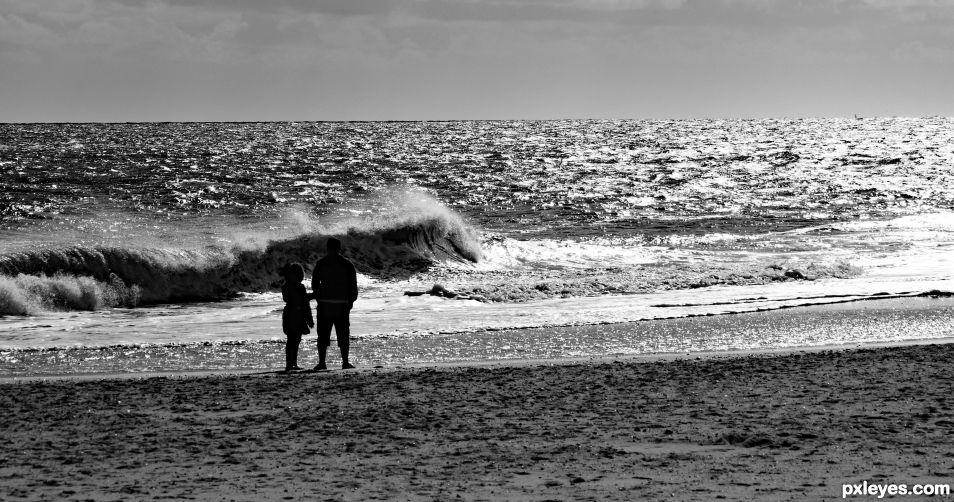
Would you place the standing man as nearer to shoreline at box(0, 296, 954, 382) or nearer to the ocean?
shoreline at box(0, 296, 954, 382)

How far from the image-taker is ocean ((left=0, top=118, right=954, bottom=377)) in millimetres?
14469

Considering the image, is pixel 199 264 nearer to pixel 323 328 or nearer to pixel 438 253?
pixel 438 253

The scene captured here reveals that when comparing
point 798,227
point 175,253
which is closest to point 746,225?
point 798,227

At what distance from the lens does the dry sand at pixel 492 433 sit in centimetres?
593

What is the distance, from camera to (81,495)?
19.0ft

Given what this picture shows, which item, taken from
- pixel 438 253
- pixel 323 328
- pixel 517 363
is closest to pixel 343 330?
pixel 323 328

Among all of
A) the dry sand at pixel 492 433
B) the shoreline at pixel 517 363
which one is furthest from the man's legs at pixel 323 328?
the dry sand at pixel 492 433

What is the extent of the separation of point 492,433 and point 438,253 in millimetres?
19824

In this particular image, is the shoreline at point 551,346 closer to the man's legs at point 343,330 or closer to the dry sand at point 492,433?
the man's legs at point 343,330

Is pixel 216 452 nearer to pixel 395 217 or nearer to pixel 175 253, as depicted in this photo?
pixel 175 253

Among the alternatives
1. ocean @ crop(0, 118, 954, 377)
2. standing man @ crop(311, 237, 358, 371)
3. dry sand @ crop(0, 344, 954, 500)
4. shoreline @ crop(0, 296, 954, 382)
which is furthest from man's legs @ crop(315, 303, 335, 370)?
ocean @ crop(0, 118, 954, 377)

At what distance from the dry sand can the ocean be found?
106 inches

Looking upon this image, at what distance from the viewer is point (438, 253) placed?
1070 inches

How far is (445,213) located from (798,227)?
1414 centimetres
